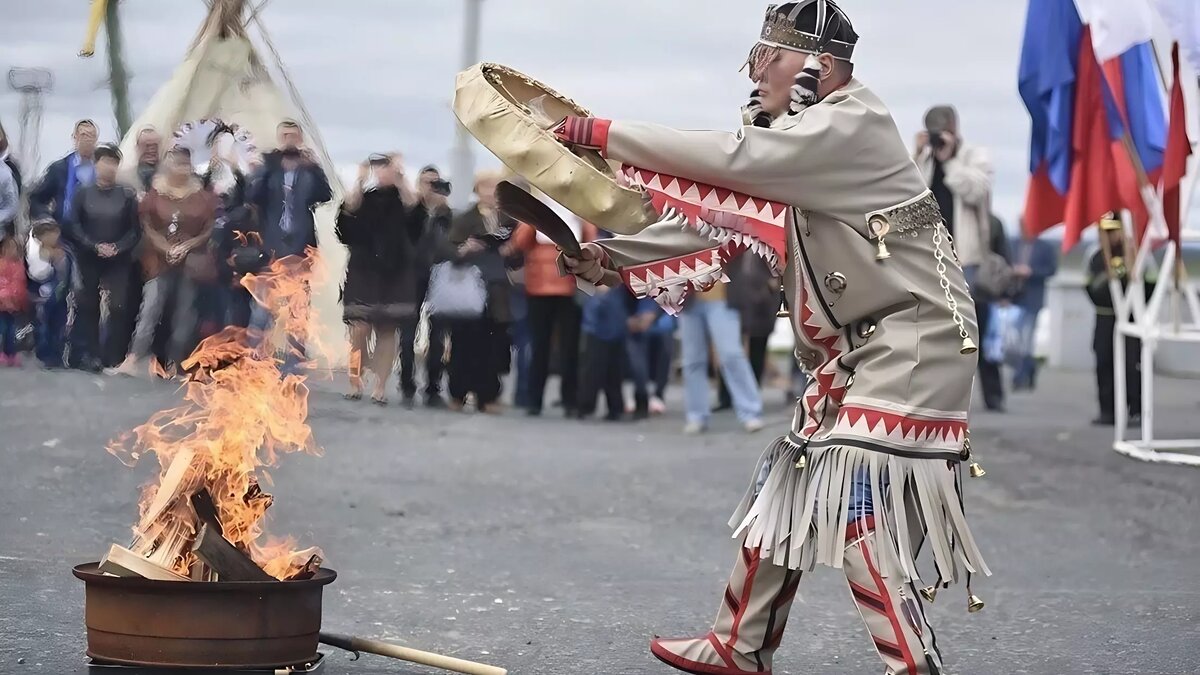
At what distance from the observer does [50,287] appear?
42.6ft

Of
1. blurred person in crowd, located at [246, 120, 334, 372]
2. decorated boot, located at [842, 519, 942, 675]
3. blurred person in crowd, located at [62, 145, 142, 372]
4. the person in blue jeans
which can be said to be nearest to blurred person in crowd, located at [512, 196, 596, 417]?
the person in blue jeans

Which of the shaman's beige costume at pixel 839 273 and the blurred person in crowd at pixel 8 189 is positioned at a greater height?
the blurred person in crowd at pixel 8 189

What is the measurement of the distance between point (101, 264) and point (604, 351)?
12.7 ft

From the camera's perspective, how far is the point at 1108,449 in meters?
10.9

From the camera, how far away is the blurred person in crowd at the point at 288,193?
5957 mm

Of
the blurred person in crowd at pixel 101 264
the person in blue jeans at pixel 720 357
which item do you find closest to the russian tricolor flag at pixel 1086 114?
the person in blue jeans at pixel 720 357

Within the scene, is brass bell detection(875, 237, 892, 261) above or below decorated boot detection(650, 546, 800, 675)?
above

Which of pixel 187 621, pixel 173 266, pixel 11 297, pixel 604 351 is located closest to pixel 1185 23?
pixel 604 351

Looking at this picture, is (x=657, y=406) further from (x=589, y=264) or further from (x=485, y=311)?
(x=589, y=264)

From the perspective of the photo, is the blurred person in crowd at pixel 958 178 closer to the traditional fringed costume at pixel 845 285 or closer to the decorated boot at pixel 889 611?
the traditional fringed costume at pixel 845 285

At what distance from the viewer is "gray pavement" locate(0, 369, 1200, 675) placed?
5539mm

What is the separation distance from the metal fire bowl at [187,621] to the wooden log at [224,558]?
0.11 m

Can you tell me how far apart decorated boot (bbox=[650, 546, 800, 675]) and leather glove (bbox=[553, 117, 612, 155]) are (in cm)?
121

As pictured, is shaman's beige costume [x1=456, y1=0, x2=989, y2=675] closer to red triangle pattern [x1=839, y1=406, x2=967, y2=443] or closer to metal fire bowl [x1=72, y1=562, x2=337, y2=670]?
red triangle pattern [x1=839, y1=406, x2=967, y2=443]
